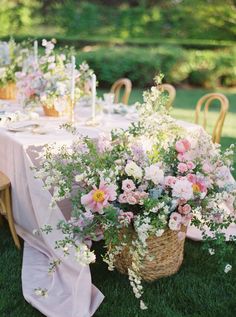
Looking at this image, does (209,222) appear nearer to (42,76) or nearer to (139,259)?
(139,259)

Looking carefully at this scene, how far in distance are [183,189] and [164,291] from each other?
2.23 feet

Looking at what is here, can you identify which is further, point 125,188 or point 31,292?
point 31,292

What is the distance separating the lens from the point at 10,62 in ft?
13.4

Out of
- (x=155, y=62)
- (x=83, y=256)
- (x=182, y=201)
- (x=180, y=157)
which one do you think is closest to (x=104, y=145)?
(x=180, y=157)

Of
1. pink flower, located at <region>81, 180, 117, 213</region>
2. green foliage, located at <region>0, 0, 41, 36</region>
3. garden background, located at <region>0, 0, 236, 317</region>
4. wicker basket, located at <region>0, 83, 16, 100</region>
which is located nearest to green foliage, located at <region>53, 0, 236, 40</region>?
garden background, located at <region>0, 0, 236, 317</region>

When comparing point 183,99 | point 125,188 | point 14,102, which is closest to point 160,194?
point 125,188

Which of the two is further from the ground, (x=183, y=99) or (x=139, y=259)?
(x=139, y=259)

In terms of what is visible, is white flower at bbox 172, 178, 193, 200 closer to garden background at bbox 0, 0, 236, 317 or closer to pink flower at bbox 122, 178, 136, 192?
pink flower at bbox 122, 178, 136, 192

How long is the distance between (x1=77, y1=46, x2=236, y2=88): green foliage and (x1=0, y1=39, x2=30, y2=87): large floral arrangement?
564 centimetres

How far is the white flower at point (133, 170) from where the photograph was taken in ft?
7.78

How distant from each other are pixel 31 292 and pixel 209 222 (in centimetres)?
101

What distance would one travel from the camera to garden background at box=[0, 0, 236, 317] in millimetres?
2619

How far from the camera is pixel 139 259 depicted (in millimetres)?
2312

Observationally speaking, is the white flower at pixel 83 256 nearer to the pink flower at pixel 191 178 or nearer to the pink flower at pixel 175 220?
the pink flower at pixel 175 220
